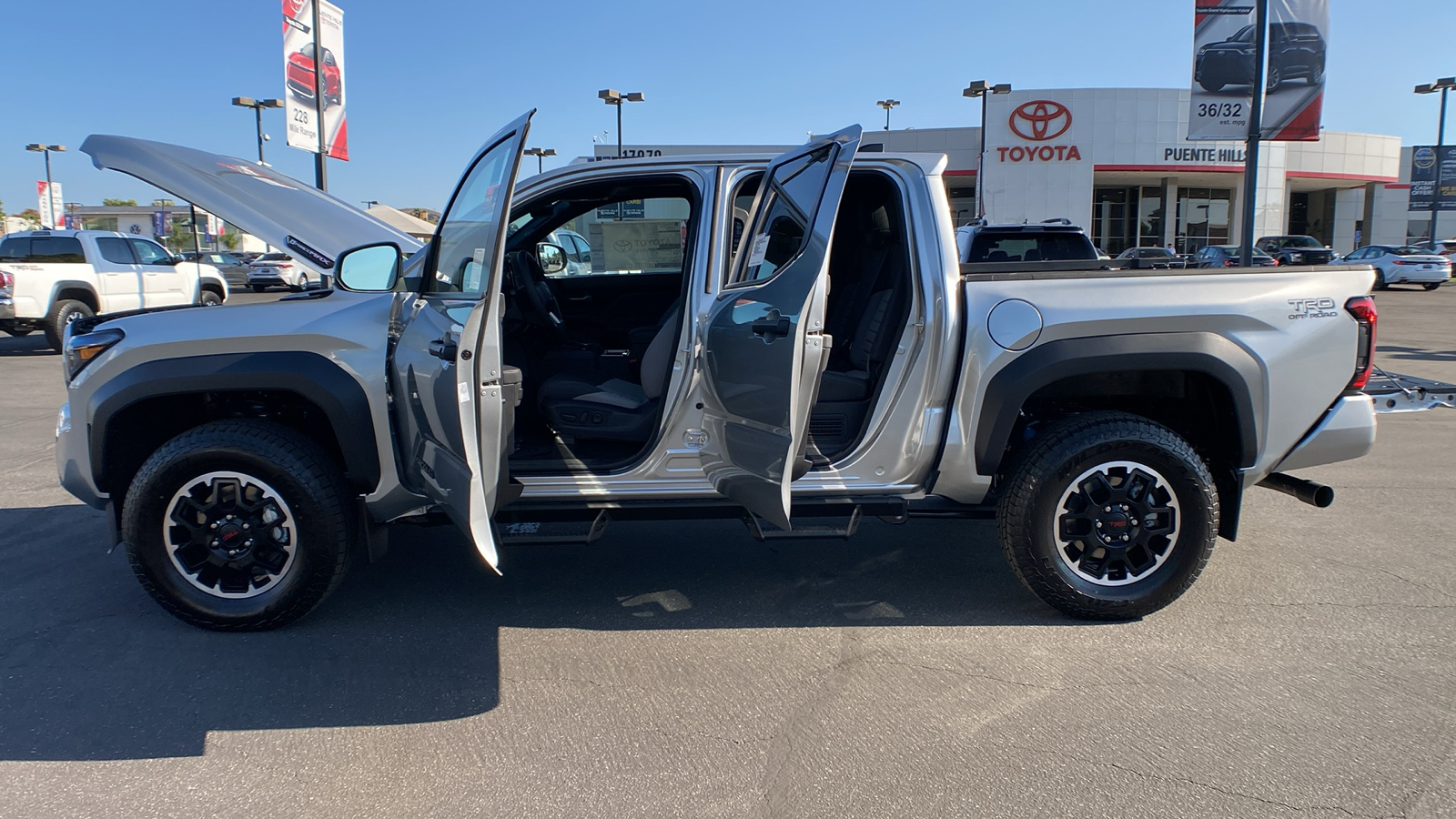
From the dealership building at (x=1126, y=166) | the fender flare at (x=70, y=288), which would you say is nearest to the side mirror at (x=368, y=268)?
the fender flare at (x=70, y=288)

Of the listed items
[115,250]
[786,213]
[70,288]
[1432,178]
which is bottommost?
[70,288]

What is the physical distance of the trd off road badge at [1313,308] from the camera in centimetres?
370

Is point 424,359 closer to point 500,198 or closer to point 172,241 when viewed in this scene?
point 500,198

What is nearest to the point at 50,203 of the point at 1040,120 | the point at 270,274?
the point at 270,274

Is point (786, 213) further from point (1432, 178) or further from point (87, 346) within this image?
point (1432, 178)

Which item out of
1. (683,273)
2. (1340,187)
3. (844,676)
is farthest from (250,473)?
(1340,187)

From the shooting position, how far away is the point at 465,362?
2.97 m

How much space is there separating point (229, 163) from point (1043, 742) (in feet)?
13.1

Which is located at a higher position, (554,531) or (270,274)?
(270,274)

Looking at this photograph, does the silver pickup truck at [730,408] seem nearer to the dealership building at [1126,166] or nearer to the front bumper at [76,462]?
the front bumper at [76,462]

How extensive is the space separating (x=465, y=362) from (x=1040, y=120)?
3803cm

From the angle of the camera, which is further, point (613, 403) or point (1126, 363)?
point (613, 403)

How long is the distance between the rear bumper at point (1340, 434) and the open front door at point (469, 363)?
3.21m

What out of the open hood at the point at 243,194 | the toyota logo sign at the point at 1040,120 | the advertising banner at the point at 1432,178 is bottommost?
the open hood at the point at 243,194
